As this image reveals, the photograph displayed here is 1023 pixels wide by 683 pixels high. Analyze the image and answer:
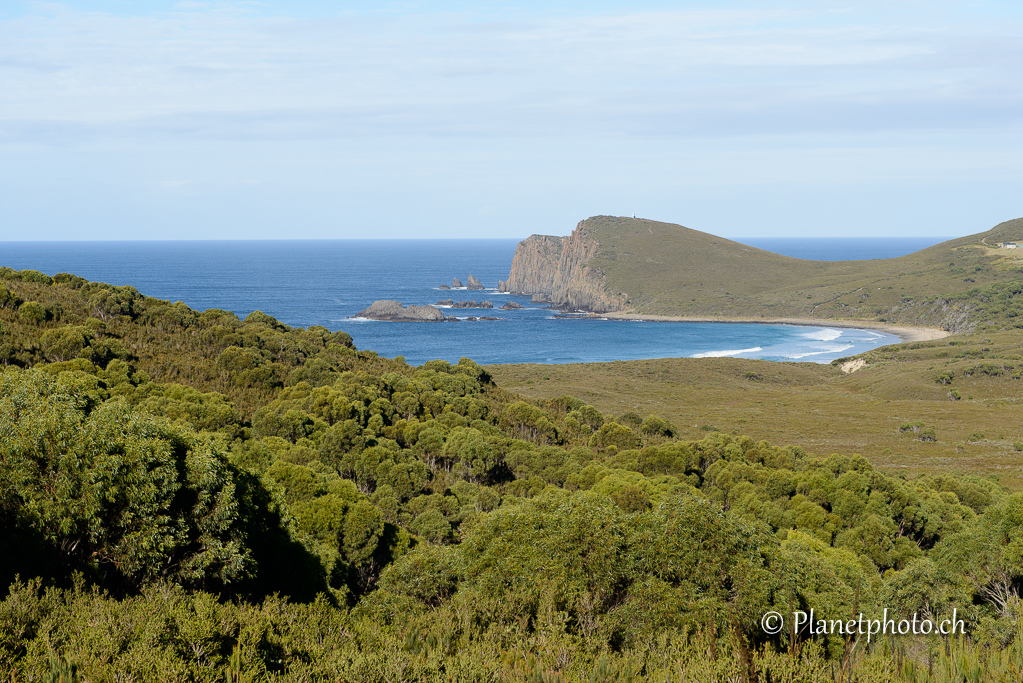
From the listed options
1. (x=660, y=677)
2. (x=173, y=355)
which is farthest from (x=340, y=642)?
(x=173, y=355)

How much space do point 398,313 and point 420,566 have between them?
17150 cm

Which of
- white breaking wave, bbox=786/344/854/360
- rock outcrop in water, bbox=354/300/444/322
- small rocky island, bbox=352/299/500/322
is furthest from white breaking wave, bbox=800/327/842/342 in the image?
rock outcrop in water, bbox=354/300/444/322

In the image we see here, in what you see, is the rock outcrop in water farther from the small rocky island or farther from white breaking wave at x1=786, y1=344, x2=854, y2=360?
white breaking wave at x1=786, y1=344, x2=854, y2=360

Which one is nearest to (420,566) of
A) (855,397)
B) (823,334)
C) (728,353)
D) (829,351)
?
(855,397)

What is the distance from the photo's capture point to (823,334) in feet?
609

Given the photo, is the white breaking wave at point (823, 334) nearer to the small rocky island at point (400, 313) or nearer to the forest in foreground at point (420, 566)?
the small rocky island at point (400, 313)

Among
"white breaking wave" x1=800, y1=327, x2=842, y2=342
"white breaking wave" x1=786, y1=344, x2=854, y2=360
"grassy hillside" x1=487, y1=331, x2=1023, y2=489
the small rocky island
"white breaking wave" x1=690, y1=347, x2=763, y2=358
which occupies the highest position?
the small rocky island

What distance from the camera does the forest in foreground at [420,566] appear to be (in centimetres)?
1216

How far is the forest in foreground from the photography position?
12156 millimetres

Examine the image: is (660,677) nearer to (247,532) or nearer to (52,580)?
(247,532)

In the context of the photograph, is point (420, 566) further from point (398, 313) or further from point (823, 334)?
point (823, 334)

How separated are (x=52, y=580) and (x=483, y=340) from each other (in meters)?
151

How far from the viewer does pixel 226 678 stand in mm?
11227

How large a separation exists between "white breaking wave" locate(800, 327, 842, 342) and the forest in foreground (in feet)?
501
